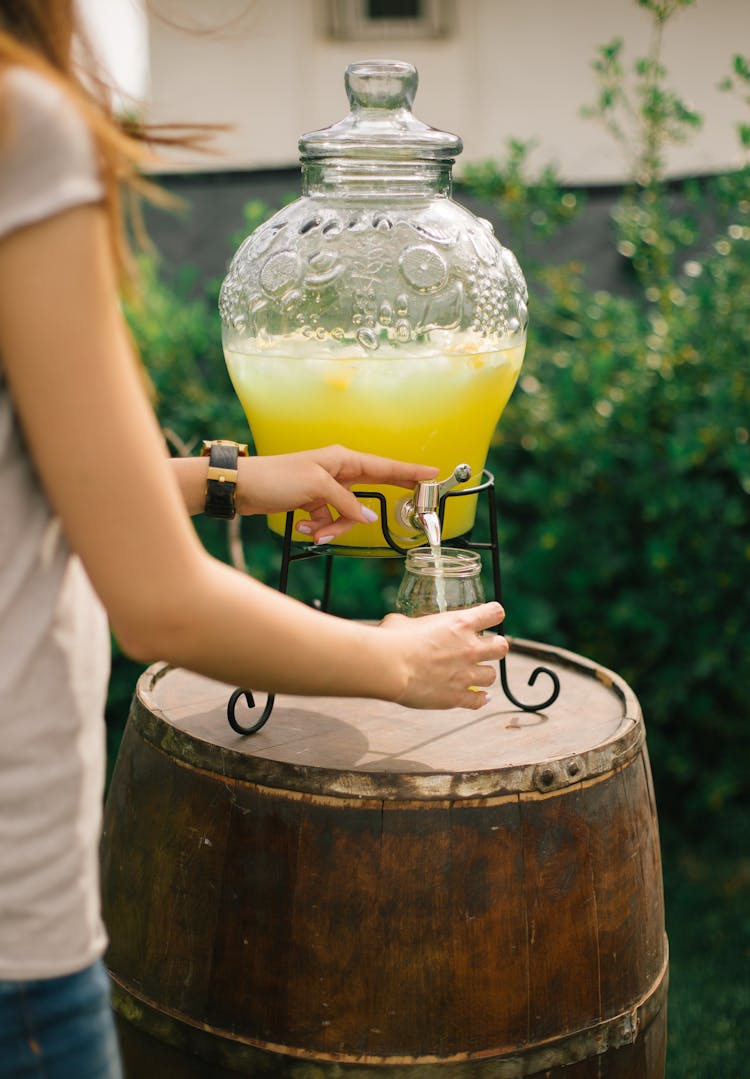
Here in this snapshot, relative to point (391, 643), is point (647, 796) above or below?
below

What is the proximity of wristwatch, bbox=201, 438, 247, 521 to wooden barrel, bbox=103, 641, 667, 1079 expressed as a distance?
0.93 feet

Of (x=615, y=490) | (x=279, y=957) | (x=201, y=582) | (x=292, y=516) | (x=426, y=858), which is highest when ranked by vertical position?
(x=201, y=582)

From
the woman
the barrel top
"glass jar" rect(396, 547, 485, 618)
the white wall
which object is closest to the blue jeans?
the woman

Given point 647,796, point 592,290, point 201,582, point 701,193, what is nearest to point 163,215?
point 592,290

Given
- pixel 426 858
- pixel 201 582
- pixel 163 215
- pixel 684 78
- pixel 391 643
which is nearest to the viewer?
pixel 201 582

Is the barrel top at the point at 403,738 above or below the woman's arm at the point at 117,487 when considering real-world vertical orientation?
below

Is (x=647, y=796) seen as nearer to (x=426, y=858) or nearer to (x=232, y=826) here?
(x=426, y=858)

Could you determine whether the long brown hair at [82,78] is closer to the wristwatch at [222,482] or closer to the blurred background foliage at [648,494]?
the wristwatch at [222,482]

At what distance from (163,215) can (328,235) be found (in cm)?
Result: 251

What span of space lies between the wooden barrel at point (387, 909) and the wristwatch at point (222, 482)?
28cm

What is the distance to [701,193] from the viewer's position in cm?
365

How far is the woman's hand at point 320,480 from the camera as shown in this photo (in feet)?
5.29

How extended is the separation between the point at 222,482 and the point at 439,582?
1.02ft

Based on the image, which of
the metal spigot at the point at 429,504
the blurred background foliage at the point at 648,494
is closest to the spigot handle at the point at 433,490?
the metal spigot at the point at 429,504
